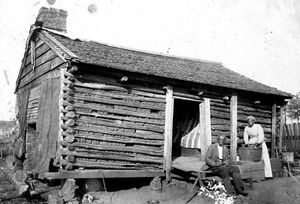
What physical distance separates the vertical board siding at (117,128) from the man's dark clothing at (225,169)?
1.76 m

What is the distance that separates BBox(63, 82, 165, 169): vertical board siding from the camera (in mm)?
8977

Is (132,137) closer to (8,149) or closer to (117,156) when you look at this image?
(117,156)

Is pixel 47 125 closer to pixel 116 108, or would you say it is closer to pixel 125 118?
pixel 116 108

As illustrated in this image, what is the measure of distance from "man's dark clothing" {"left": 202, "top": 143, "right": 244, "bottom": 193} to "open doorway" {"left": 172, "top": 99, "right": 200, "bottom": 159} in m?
2.72

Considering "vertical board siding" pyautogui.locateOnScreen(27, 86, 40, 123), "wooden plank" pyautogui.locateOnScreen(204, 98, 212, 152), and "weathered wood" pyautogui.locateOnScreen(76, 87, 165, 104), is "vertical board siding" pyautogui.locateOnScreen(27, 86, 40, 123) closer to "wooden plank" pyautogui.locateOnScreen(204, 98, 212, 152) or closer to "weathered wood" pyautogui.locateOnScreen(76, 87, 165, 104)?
"weathered wood" pyautogui.locateOnScreen(76, 87, 165, 104)

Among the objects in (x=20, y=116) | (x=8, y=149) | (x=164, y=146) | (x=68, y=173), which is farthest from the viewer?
(x=8, y=149)

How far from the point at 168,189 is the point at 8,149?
12.4m

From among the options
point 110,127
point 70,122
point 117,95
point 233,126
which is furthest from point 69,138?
point 233,126

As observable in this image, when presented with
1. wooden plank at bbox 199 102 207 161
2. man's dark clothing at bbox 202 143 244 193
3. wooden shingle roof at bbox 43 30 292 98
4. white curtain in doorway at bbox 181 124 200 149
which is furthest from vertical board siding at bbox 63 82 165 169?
white curtain in doorway at bbox 181 124 200 149

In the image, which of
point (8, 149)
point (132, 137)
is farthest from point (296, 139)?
point (8, 149)

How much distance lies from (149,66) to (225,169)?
4101mm

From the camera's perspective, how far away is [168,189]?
9.85m

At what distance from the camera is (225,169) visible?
872cm

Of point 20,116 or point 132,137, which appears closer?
point 132,137
